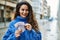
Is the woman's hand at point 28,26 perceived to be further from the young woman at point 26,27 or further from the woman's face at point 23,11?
the woman's face at point 23,11

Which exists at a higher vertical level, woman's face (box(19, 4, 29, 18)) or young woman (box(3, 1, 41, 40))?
woman's face (box(19, 4, 29, 18))

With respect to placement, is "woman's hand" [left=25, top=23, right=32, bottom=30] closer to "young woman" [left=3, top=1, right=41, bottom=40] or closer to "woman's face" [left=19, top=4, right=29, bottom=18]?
"young woman" [left=3, top=1, right=41, bottom=40]

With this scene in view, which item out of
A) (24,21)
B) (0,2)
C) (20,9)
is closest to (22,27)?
(24,21)

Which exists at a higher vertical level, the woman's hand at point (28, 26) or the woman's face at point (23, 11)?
the woman's face at point (23, 11)

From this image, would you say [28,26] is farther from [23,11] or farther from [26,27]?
[23,11]

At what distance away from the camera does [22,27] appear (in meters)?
2.26

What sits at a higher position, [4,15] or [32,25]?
[32,25]

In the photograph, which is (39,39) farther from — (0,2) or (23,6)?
(0,2)

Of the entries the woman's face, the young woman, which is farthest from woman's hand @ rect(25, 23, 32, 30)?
the woman's face

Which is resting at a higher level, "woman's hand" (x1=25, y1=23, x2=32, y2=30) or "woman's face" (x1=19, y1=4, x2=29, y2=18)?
"woman's face" (x1=19, y1=4, x2=29, y2=18)

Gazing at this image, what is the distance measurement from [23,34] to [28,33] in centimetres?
6

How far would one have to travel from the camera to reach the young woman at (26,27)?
89.6 inches

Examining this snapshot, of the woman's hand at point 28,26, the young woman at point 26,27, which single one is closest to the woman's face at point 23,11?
the young woman at point 26,27

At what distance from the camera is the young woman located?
2.28 m
